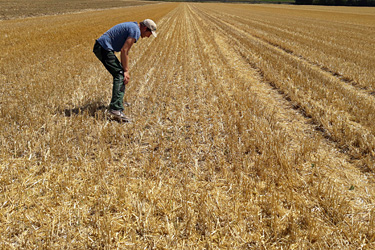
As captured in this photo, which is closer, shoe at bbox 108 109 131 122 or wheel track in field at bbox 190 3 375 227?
wheel track in field at bbox 190 3 375 227

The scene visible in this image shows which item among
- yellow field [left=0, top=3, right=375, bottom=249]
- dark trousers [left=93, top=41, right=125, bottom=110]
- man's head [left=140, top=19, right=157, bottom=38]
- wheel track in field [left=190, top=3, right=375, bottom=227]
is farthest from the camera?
dark trousers [left=93, top=41, right=125, bottom=110]

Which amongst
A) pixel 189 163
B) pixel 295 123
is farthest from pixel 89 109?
pixel 295 123

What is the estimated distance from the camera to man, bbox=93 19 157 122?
439cm

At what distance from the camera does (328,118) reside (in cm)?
515

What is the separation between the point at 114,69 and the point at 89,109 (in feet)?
4.65

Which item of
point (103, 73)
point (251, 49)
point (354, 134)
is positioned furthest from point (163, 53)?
point (354, 134)

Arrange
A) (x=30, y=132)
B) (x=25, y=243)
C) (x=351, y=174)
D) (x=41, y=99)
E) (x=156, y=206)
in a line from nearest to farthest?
(x=25, y=243), (x=156, y=206), (x=351, y=174), (x=30, y=132), (x=41, y=99)

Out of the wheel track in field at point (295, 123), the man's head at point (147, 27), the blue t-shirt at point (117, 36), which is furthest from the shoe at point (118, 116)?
the wheel track in field at point (295, 123)

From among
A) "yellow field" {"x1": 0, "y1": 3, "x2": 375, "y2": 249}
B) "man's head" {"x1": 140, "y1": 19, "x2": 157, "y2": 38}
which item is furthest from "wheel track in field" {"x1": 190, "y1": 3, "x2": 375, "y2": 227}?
"man's head" {"x1": 140, "y1": 19, "x2": 157, "y2": 38}

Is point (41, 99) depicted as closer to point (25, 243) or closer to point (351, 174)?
point (25, 243)

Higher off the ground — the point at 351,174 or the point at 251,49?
the point at 251,49

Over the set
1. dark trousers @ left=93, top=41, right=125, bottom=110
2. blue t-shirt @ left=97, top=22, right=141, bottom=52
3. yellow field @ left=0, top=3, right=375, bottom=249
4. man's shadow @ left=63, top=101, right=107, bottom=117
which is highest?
blue t-shirt @ left=97, top=22, right=141, bottom=52

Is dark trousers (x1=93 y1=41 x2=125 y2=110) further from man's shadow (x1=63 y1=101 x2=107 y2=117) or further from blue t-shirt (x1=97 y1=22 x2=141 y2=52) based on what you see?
man's shadow (x1=63 y1=101 x2=107 y2=117)

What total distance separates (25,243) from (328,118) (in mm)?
5758
